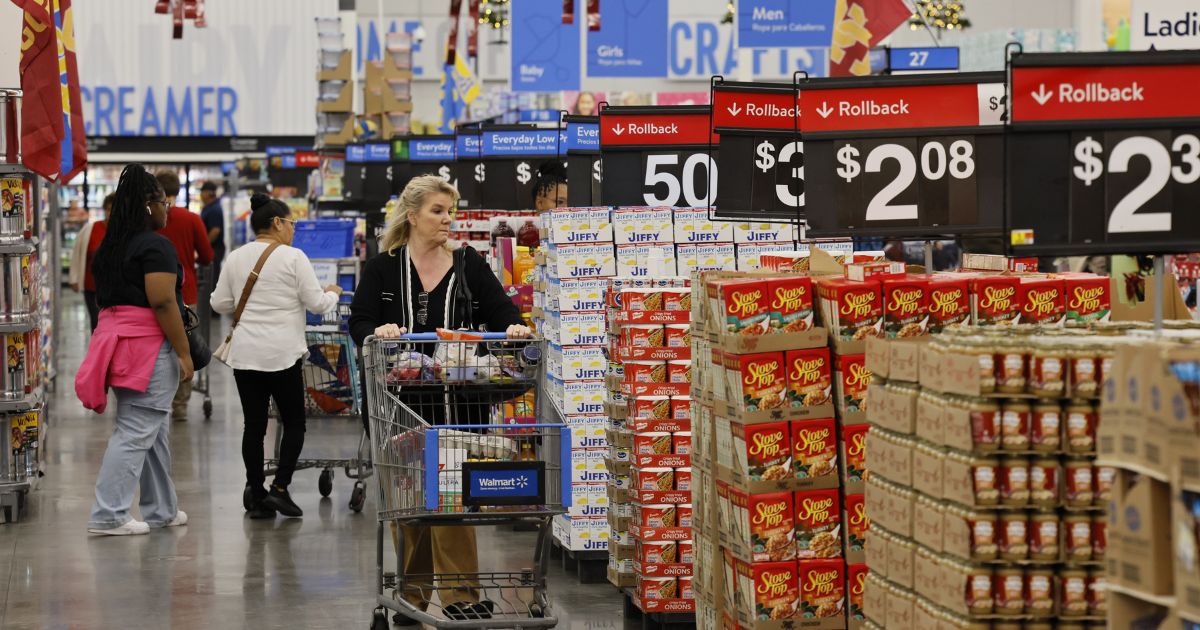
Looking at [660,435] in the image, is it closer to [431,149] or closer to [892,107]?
[892,107]

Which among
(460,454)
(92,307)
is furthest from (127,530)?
(92,307)

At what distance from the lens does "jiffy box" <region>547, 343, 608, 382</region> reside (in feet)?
24.2

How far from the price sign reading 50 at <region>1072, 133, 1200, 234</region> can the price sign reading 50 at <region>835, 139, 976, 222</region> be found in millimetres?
1299

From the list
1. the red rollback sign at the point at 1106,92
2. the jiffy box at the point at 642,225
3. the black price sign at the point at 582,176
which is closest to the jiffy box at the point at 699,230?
the jiffy box at the point at 642,225

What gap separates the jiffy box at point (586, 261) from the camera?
23.8ft

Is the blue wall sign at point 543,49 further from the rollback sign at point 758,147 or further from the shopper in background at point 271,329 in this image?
the rollback sign at point 758,147

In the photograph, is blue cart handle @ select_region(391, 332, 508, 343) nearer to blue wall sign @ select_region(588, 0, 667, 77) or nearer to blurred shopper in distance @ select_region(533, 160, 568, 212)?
blurred shopper in distance @ select_region(533, 160, 568, 212)

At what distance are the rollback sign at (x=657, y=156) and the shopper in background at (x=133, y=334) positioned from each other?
2326mm

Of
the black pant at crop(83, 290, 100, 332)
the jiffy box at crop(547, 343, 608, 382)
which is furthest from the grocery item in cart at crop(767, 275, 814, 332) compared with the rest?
the black pant at crop(83, 290, 100, 332)

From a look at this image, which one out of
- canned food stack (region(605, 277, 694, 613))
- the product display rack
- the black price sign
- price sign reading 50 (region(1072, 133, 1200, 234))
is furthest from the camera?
the black price sign

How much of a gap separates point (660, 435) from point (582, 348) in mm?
1099

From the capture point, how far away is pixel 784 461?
4984mm

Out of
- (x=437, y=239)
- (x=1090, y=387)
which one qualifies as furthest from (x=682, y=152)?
(x=1090, y=387)

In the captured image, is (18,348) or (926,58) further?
(926,58)
